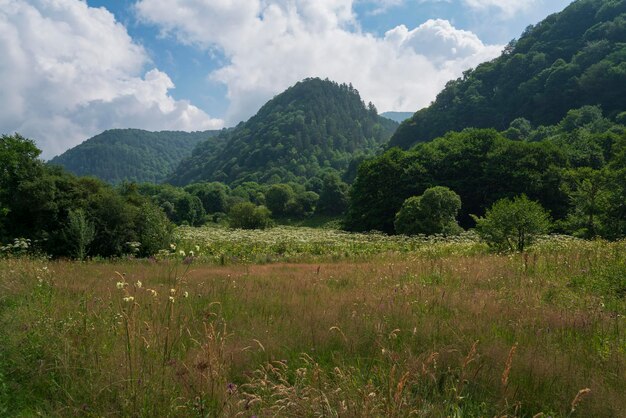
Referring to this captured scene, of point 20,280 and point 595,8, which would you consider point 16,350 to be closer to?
point 20,280

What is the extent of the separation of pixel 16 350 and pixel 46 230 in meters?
20.8

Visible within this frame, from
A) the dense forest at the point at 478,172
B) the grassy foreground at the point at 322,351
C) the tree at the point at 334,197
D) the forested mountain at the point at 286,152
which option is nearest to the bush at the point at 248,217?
the dense forest at the point at 478,172

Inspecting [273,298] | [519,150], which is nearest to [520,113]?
[519,150]

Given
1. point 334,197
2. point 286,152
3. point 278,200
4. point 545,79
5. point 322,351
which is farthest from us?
point 286,152

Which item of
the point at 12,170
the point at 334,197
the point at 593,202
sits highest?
the point at 334,197

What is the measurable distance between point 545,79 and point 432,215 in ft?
269

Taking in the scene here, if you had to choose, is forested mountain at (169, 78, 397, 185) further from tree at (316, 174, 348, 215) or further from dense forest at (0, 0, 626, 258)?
tree at (316, 174, 348, 215)

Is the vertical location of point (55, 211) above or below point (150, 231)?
above

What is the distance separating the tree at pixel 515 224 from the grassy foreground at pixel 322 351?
8229 mm

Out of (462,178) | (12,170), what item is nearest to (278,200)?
(462,178)

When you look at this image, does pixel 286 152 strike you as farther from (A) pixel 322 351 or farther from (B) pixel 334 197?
(A) pixel 322 351

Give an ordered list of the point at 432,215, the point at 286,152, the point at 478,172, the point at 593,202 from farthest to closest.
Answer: the point at 286,152, the point at 478,172, the point at 432,215, the point at 593,202

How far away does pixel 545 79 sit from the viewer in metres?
93.1

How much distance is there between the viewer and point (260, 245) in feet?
90.9
